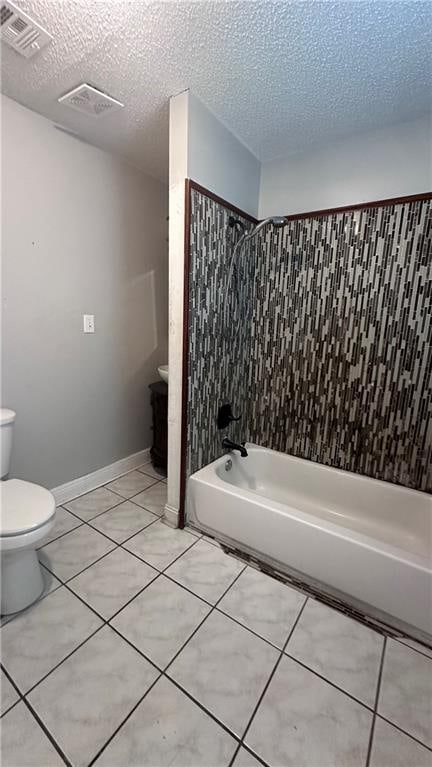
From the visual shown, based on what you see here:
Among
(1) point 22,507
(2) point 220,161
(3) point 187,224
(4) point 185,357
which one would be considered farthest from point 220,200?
(1) point 22,507

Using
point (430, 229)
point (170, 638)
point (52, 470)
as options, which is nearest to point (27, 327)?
point (52, 470)

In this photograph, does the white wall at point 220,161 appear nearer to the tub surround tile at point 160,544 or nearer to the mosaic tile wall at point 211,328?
the mosaic tile wall at point 211,328

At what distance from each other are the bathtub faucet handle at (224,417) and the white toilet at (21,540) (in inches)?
40.8

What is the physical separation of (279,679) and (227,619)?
0.92ft

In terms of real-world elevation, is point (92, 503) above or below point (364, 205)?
below

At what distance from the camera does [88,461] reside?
7.25ft

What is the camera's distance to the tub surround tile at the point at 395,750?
0.90 m

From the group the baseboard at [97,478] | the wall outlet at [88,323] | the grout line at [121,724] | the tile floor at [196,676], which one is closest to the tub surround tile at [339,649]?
the tile floor at [196,676]

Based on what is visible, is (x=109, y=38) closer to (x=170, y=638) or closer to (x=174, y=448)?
(x=174, y=448)

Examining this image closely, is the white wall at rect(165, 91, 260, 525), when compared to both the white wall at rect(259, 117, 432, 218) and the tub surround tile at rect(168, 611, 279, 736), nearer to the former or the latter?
the white wall at rect(259, 117, 432, 218)

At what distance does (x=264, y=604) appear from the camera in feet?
4.57

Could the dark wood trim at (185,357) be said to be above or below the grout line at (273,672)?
above

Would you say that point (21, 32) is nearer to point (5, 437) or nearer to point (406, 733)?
point (5, 437)

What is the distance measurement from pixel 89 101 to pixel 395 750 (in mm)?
2790
